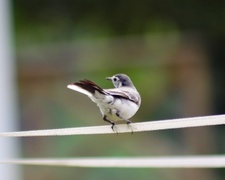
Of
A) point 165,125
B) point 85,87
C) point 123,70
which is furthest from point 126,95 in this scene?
point 123,70

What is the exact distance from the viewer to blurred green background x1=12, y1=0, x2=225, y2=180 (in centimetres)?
301

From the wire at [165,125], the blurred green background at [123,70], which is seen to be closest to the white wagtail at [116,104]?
the wire at [165,125]

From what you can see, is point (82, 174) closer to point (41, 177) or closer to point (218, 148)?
point (41, 177)

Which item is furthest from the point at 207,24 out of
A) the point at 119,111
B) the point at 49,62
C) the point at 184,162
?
the point at 184,162

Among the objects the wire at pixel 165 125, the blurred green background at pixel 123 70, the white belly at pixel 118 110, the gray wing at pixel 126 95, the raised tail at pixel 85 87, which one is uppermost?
the blurred green background at pixel 123 70

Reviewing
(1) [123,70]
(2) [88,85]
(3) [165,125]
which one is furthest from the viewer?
(1) [123,70]

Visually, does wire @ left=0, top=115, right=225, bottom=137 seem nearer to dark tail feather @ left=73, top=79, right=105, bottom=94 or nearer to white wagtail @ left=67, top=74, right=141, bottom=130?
dark tail feather @ left=73, top=79, right=105, bottom=94

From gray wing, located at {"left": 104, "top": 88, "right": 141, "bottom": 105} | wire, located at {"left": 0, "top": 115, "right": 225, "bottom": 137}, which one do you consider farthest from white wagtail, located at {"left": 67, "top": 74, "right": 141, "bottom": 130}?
wire, located at {"left": 0, "top": 115, "right": 225, "bottom": 137}

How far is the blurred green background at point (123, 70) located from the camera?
3.01 metres

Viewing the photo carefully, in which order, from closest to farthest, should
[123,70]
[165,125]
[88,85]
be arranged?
[165,125] < [88,85] < [123,70]

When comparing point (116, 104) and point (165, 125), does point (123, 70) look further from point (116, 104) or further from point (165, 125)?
point (165, 125)

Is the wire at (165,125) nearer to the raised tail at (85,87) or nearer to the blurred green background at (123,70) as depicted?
the raised tail at (85,87)

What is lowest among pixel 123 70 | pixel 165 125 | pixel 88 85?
pixel 165 125

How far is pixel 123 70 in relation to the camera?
316cm
